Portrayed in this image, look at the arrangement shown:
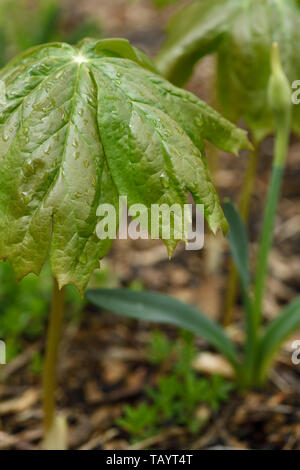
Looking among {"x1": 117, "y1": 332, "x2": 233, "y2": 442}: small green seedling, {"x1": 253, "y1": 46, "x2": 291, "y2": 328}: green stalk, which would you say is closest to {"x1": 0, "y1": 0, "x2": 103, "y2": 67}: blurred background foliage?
{"x1": 253, "y1": 46, "x2": 291, "y2": 328}: green stalk

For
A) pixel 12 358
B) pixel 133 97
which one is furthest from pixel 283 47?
pixel 12 358

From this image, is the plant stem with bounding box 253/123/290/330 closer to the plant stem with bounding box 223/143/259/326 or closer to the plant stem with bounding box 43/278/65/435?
the plant stem with bounding box 223/143/259/326

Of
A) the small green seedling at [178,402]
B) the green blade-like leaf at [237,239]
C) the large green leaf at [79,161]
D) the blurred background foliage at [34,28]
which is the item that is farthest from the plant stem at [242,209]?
the blurred background foliage at [34,28]

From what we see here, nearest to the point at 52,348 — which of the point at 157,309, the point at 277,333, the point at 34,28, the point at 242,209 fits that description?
the point at 157,309

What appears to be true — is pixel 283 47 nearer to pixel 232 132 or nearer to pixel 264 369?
pixel 232 132

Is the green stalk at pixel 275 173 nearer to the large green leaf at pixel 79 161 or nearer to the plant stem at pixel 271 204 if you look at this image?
the plant stem at pixel 271 204

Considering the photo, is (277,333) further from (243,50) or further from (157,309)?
(243,50)
